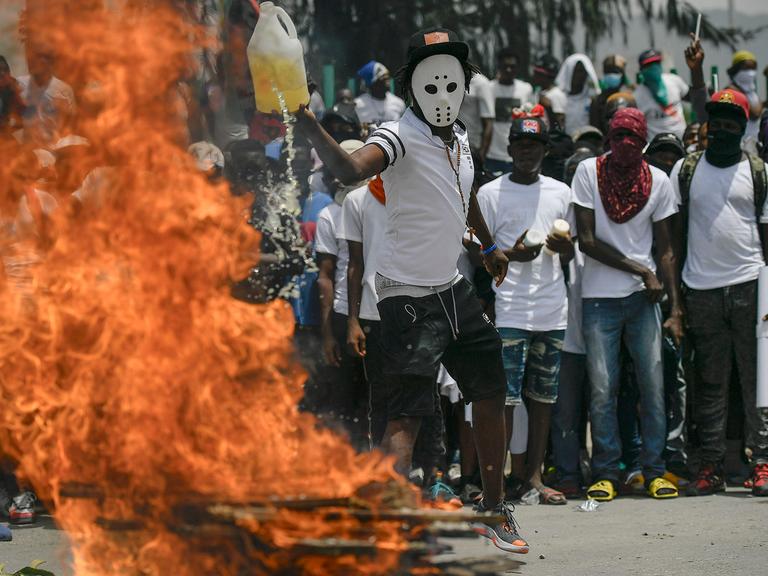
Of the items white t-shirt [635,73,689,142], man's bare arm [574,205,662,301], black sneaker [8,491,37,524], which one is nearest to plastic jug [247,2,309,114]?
black sneaker [8,491,37,524]

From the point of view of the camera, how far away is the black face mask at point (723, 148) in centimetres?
816

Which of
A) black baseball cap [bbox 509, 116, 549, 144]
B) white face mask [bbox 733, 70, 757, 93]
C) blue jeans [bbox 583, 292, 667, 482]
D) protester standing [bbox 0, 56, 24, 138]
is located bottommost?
blue jeans [bbox 583, 292, 667, 482]

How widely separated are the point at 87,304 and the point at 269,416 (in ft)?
2.74

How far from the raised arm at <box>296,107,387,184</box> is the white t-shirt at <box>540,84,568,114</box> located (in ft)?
21.8

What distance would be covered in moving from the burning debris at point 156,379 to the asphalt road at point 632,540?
29.7 inches

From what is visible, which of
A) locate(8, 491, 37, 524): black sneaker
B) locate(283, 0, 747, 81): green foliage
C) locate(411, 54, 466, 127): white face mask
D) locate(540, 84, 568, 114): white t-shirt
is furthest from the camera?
locate(283, 0, 747, 81): green foliage

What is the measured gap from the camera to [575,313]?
27.3ft

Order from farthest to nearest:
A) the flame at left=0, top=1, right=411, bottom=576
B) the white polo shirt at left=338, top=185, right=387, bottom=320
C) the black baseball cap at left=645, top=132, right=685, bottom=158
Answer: the black baseball cap at left=645, top=132, right=685, bottom=158, the white polo shirt at left=338, top=185, right=387, bottom=320, the flame at left=0, top=1, right=411, bottom=576

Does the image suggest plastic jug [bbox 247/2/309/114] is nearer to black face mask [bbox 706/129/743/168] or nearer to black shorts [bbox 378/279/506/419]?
black shorts [bbox 378/279/506/419]

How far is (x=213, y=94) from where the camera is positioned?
6852mm

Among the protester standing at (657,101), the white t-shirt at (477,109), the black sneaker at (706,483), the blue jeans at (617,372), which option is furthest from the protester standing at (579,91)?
the black sneaker at (706,483)

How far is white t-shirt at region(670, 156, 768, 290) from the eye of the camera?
811cm

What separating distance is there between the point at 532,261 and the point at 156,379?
386cm

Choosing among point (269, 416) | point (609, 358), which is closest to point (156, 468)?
point (269, 416)
